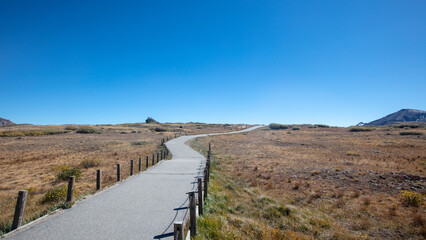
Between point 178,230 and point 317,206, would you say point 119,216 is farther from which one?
point 317,206

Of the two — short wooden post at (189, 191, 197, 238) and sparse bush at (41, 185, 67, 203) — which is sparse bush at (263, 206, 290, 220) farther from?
sparse bush at (41, 185, 67, 203)

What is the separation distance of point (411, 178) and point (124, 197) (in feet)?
57.5

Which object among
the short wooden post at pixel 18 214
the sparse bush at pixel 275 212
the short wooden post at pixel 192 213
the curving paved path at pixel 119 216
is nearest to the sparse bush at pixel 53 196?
the curving paved path at pixel 119 216

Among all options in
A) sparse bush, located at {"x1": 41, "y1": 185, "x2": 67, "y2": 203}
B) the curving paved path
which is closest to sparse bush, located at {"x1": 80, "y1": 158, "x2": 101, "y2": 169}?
sparse bush, located at {"x1": 41, "y1": 185, "x2": 67, "y2": 203}

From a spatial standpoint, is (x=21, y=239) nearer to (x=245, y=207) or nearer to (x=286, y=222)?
(x=245, y=207)

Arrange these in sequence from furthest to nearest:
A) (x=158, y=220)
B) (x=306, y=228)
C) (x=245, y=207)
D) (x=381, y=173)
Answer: (x=381, y=173) < (x=245, y=207) < (x=306, y=228) < (x=158, y=220)

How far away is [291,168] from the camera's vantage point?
1706 cm

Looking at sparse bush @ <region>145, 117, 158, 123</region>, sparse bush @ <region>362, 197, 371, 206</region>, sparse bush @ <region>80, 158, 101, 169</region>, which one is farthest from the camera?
sparse bush @ <region>145, 117, 158, 123</region>

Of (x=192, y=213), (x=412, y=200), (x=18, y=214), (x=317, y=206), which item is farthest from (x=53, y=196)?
(x=412, y=200)

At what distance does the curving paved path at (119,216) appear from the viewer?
515cm

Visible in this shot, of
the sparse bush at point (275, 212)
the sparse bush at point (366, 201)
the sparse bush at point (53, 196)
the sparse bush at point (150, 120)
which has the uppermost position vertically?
the sparse bush at point (150, 120)

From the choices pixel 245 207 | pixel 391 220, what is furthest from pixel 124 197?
pixel 391 220

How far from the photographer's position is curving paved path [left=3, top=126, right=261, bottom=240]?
5.15 metres

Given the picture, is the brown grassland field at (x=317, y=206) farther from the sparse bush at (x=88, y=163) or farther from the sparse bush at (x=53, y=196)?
the sparse bush at (x=88, y=163)
